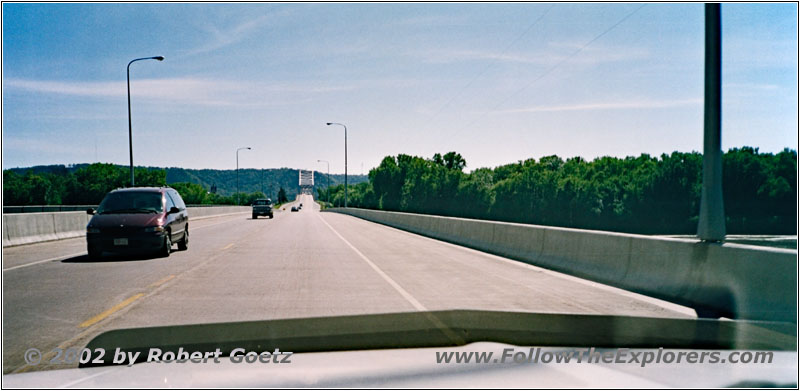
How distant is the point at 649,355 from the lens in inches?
184

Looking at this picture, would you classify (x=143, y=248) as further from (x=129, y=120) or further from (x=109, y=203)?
(x=129, y=120)

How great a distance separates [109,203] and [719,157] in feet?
48.2

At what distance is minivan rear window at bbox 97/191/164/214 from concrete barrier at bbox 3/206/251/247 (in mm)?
5920

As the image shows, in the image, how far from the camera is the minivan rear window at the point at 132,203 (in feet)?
53.9

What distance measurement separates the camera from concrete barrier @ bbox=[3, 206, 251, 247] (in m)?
20.6

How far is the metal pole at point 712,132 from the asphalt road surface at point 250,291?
63.9 inches

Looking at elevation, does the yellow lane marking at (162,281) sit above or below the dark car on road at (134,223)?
below

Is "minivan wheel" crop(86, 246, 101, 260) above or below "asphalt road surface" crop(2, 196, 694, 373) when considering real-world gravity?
above

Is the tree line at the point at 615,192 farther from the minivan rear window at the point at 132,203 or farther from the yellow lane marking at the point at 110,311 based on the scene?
the minivan rear window at the point at 132,203

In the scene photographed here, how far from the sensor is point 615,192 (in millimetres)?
95562

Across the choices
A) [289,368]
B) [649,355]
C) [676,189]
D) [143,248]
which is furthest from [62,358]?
[676,189]

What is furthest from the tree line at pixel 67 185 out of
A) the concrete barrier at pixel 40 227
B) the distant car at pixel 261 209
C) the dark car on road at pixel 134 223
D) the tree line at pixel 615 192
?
the dark car on road at pixel 134 223

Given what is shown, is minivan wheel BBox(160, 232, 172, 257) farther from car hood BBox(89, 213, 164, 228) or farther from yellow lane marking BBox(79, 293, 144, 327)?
yellow lane marking BBox(79, 293, 144, 327)

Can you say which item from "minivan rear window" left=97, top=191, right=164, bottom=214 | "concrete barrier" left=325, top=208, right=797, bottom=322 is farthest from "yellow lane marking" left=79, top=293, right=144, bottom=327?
"concrete barrier" left=325, top=208, right=797, bottom=322
